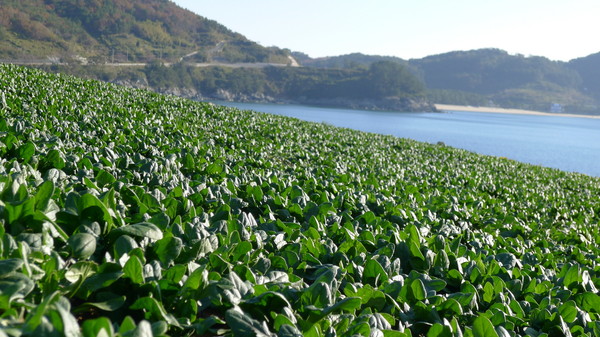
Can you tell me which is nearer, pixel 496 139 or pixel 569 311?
pixel 569 311

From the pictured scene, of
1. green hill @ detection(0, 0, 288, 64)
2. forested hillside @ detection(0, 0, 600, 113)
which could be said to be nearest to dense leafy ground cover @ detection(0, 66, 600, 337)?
green hill @ detection(0, 0, 288, 64)

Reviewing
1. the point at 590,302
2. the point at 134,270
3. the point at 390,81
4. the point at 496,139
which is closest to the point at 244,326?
the point at 134,270

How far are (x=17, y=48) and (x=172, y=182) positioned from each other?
116200mm

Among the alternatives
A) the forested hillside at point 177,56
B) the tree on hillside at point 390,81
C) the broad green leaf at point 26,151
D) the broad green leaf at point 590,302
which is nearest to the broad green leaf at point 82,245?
the broad green leaf at point 26,151

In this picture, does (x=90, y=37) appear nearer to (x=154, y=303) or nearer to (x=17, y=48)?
(x=17, y=48)

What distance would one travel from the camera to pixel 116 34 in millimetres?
152125

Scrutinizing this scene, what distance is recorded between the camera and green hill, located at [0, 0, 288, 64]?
112000mm

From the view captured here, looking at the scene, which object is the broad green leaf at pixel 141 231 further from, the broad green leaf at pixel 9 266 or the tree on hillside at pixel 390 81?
the tree on hillside at pixel 390 81

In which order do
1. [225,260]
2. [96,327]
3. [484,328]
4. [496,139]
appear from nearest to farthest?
1. [96,327]
2. [484,328]
3. [225,260]
4. [496,139]

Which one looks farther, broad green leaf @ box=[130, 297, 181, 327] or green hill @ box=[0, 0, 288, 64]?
green hill @ box=[0, 0, 288, 64]

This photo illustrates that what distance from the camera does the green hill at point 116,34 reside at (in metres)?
112

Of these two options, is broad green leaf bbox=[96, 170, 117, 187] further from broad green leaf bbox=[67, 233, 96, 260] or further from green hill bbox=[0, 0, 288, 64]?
green hill bbox=[0, 0, 288, 64]

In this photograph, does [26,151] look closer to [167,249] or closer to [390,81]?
[167,249]

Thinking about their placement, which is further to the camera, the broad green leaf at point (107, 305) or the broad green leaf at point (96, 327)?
the broad green leaf at point (107, 305)
